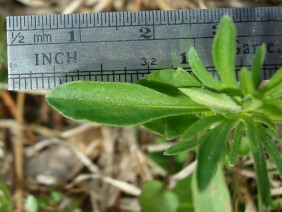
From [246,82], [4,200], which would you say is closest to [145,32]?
[246,82]

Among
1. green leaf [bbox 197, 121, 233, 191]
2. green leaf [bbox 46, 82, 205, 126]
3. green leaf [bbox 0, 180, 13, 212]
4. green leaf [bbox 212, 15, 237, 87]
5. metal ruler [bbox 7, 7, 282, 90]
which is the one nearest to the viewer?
green leaf [bbox 197, 121, 233, 191]

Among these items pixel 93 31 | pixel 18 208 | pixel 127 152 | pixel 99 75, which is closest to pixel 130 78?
pixel 99 75

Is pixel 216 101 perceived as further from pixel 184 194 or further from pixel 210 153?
pixel 184 194

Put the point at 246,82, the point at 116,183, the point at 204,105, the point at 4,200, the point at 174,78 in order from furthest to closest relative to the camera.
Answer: the point at 116,183
the point at 4,200
the point at 174,78
the point at 204,105
the point at 246,82

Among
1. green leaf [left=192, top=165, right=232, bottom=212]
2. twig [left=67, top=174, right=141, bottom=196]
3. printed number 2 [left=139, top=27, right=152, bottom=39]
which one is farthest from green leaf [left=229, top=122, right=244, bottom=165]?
twig [left=67, top=174, right=141, bottom=196]

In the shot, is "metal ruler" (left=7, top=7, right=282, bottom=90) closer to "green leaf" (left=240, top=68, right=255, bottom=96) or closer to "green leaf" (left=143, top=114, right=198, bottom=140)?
"green leaf" (left=143, top=114, right=198, bottom=140)

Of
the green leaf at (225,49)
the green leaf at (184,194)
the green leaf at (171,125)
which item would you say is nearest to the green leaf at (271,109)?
the green leaf at (225,49)

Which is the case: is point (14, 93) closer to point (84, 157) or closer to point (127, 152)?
point (84, 157)
